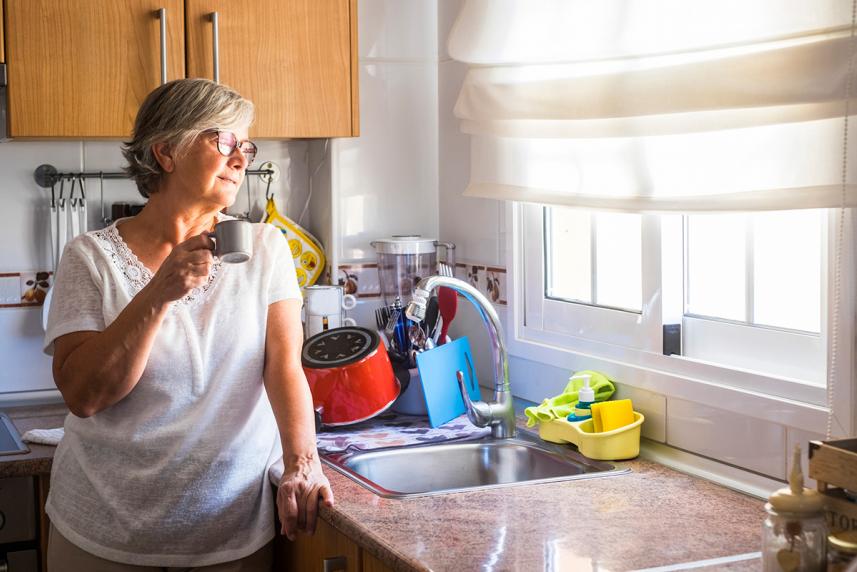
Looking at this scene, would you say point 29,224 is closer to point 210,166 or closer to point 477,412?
point 210,166

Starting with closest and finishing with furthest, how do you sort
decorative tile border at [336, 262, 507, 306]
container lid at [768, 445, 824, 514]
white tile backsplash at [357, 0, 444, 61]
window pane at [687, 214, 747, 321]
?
1. container lid at [768, 445, 824, 514]
2. window pane at [687, 214, 747, 321]
3. decorative tile border at [336, 262, 507, 306]
4. white tile backsplash at [357, 0, 444, 61]

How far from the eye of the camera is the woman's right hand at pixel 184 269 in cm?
164

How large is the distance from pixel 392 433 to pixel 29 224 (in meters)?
1.12

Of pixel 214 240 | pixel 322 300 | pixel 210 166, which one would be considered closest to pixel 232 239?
pixel 214 240

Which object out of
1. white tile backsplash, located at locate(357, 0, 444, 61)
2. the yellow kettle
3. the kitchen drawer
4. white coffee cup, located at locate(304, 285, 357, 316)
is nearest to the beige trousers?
the kitchen drawer

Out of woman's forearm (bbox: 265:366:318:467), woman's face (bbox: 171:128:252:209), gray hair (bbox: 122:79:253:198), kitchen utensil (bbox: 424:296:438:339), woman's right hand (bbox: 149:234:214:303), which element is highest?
gray hair (bbox: 122:79:253:198)

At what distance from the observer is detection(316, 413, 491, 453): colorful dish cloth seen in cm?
221

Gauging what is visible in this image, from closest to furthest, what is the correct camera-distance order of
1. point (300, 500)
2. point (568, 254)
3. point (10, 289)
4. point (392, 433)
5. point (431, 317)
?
1. point (300, 500)
2. point (392, 433)
3. point (568, 254)
4. point (431, 317)
5. point (10, 289)

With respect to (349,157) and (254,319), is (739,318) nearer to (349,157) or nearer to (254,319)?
(254,319)

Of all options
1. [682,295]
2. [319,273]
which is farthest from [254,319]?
[319,273]

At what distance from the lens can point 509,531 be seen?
1589 mm

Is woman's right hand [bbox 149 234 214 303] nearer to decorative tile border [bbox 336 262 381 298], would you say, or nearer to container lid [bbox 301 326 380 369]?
container lid [bbox 301 326 380 369]

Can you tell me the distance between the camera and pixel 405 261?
2791 millimetres

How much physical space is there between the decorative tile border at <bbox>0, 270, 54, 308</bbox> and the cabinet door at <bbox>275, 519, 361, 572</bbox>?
3.42ft
